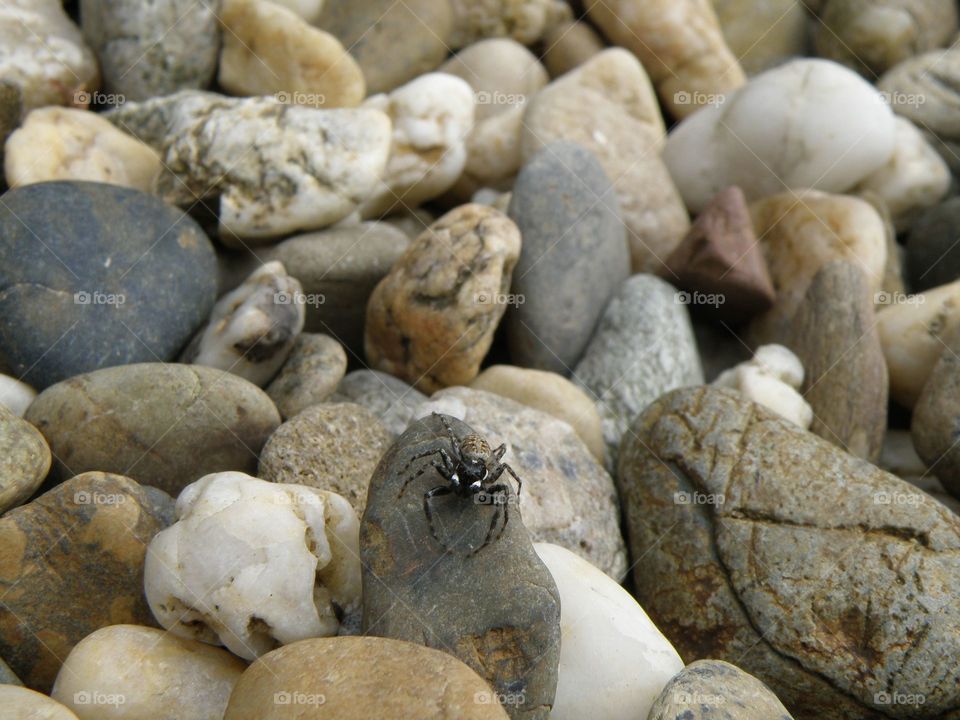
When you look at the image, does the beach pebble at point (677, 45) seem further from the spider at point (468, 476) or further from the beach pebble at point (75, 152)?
the spider at point (468, 476)

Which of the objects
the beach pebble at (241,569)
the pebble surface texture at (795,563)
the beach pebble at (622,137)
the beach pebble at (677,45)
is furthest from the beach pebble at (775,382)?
the beach pebble at (677,45)

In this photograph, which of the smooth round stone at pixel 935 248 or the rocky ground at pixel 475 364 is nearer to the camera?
the rocky ground at pixel 475 364

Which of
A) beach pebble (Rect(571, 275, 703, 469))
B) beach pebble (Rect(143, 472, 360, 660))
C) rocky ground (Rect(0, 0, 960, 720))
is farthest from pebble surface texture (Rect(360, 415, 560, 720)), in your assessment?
beach pebble (Rect(571, 275, 703, 469))

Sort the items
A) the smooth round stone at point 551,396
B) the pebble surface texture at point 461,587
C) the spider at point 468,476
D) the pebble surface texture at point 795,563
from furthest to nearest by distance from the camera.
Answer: the smooth round stone at point 551,396 → the pebble surface texture at point 795,563 → the spider at point 468,476 → the pebble surface texture at point 461,587

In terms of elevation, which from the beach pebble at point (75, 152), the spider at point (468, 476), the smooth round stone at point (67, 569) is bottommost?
the smooth round stone at point (67, 569)

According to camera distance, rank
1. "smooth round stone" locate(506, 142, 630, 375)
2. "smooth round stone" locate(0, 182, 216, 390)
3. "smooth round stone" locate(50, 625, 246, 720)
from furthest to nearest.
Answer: "smooth round stone" locate(506, 142, 630, 375) < "smooth round stone" locate(0, 182, 216, 390) < "smooth round stone" locate(50, 625, 246, 720)

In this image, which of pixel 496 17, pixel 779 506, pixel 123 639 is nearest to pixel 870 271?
pixel 779 506

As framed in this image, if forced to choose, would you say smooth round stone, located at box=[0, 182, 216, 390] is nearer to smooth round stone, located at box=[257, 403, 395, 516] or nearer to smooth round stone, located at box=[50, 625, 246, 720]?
smooth round stone, located at box=[257, 403, 395, 516]
